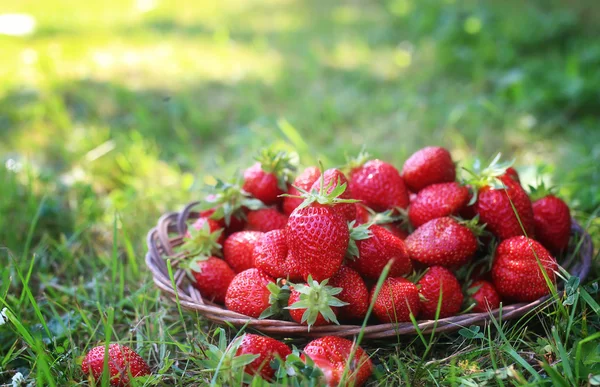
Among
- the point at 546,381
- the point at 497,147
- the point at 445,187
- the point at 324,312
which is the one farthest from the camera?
the point at 497,147

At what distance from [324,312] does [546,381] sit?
508 mm

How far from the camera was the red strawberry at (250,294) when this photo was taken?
1.48 meters

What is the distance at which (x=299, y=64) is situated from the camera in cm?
424

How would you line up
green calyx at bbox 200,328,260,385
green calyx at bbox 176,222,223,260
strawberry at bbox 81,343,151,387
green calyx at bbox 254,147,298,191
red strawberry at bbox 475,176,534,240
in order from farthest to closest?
1. green calyx at bbox 254,147,298,191
2. green calyx at bbox 176,222,223,260
3. red strawberry at bbox 475,176,534,240
4. strawberry at bbox 81,343,151,387
5. green calyx at bbox 200,328,260,385

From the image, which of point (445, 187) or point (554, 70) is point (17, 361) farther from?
point (554, 70)

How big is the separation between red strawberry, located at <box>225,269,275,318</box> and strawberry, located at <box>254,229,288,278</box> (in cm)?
2

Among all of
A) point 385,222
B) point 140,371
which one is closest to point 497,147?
point 385,222

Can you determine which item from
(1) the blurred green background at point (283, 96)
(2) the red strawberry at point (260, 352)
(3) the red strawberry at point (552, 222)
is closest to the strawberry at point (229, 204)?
(2) the red strawberry at point (260, 352)

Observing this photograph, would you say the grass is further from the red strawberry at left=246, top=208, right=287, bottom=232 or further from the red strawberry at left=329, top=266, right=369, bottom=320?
the red strawberry at left=246, top=208, right=287, bottom=232

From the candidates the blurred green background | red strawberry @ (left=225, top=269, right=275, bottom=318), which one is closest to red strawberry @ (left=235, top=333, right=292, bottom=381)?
red strawberry @ (left=225, top=269, right=275, bottom=318)

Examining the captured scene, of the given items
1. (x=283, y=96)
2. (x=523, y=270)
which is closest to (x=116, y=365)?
(x=523, y=270)

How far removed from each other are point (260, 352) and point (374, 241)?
1.36ft

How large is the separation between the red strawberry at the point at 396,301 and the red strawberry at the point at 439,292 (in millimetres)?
41

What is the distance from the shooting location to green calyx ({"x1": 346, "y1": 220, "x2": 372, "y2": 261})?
58.0 inches
